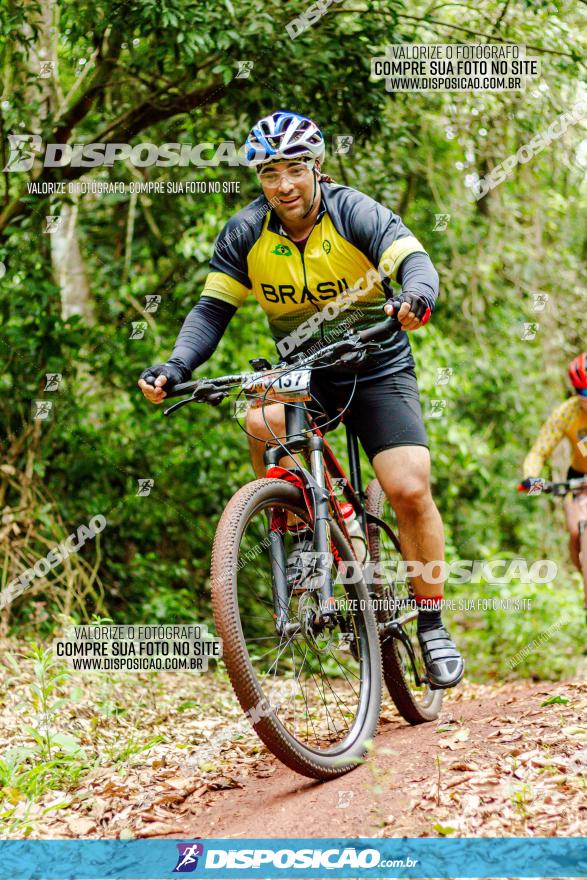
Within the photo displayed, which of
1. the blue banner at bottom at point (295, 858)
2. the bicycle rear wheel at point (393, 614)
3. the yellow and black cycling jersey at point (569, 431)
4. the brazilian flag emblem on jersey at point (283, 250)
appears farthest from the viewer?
the yellow and black cycling jersey at point (569, 431)

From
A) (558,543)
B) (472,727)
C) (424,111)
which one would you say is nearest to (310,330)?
(472,727)

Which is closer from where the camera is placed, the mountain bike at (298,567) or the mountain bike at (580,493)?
the mountain bike at (298,567)

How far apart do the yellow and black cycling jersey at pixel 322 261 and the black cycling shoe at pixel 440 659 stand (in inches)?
47.4

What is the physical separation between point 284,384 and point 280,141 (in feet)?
3.18

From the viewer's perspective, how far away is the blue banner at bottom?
2.31 metres

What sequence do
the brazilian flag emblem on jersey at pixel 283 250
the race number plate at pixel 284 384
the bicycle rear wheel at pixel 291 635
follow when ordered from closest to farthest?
1. the bicycle rear wheel at pixel 291 635
2. the race number plate at pixel 284 384
3. the brazilian flag emblem on jersey at pixel 283 250

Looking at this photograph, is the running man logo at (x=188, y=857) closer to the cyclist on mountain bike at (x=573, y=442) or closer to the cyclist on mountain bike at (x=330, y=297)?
the cyclist on mountain bike at (x=330, y=297)

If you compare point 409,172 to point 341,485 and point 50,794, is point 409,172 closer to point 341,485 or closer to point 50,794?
point 341,485

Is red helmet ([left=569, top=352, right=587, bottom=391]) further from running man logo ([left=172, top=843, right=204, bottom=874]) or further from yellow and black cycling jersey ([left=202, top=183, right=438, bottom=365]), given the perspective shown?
running man logo ([left=172, top=843, right=204, bottom=874])

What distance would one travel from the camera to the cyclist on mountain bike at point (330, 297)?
3406 mm

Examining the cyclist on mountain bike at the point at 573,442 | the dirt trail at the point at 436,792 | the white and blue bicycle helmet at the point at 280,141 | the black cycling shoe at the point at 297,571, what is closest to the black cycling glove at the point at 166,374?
the black cycling shoe at the point at 297,571

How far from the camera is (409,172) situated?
8.14m

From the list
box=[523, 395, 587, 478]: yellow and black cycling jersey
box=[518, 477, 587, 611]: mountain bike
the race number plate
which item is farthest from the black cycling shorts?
box=[523, 395, 587, 478]: yellow and black cycling jersey

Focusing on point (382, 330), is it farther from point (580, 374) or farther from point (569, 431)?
point (569, 431)
